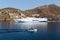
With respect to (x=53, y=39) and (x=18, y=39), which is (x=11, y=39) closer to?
(x=18, y=39)

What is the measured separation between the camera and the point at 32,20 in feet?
595

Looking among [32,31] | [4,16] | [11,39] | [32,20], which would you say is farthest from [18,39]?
[4,16]

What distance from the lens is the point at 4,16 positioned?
633 feet

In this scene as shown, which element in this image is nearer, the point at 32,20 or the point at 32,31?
the point at 32,31

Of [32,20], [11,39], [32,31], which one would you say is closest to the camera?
[11,39]

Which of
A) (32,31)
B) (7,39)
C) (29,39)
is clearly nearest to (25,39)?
(29,39)

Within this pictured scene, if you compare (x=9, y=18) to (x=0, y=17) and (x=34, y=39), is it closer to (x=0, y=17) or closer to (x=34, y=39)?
(x=0, y=17)

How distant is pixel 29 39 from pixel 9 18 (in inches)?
5532

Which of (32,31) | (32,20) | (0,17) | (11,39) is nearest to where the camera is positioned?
(11,39)

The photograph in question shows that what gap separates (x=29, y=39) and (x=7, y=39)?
21.5 feet

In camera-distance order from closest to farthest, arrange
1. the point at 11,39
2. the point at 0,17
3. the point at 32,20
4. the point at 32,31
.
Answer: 1. the point at 11,39
2. the point at 32,31
3. the point at 32,20
4. the point at 0,17

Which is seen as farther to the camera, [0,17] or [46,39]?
[0,17]

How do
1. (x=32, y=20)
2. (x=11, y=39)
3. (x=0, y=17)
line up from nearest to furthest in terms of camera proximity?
(x=11, y=39)
(x=32, y=20)
(x=0, y=17)

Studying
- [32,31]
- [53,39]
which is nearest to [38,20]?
[32,31]
